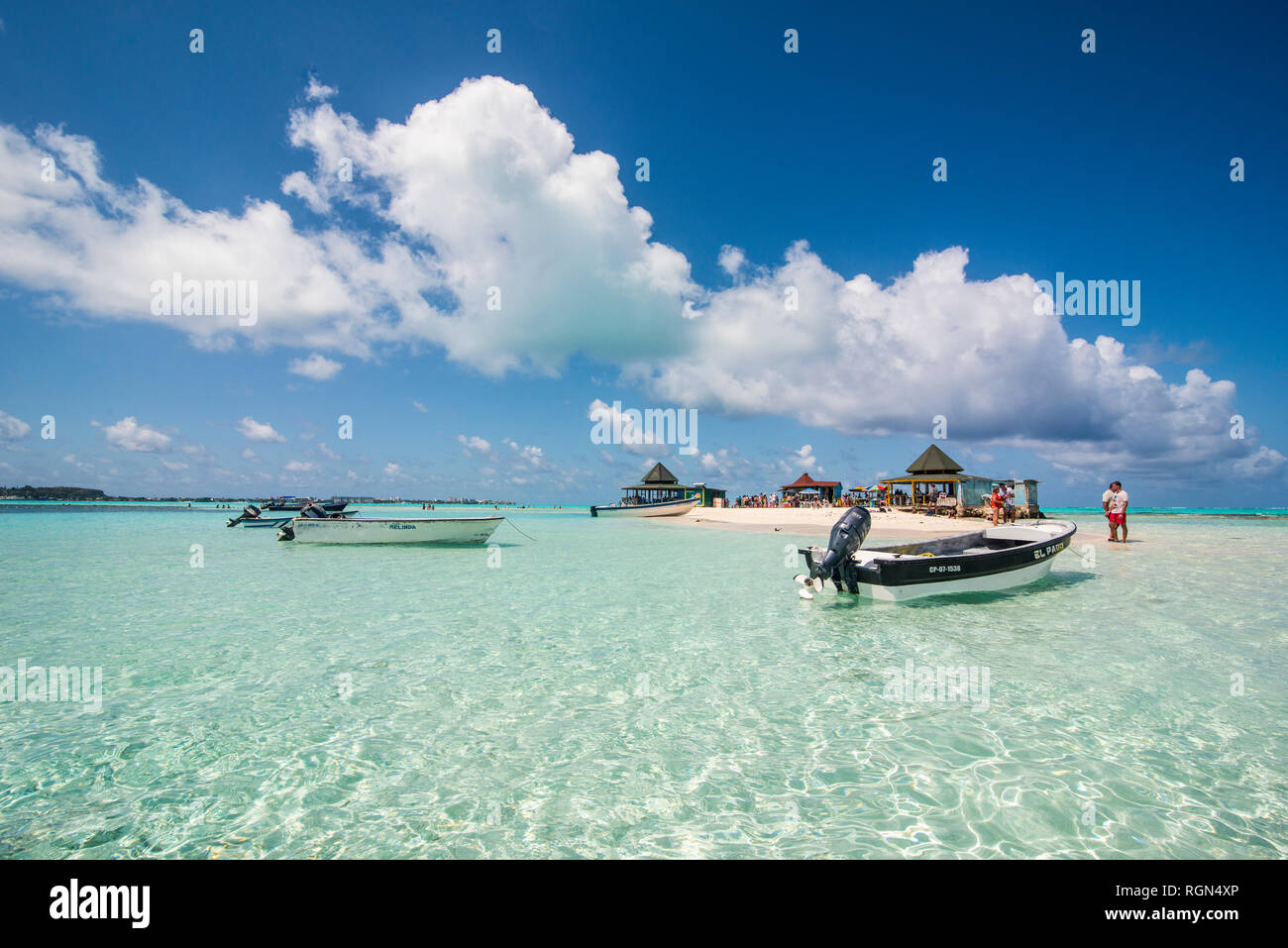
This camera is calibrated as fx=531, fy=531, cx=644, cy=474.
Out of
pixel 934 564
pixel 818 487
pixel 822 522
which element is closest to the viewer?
pixel 934 564

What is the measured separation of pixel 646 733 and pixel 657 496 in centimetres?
6033

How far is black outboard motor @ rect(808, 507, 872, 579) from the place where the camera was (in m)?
10.7

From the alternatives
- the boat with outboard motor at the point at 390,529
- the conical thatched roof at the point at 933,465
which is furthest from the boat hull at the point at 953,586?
the conical thatched roof at the point at 933,465

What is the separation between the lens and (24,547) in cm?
2347

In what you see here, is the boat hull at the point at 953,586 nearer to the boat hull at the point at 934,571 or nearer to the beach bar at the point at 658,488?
the boat hull at the point at 934,571

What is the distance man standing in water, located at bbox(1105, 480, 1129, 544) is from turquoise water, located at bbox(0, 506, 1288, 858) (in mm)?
13113

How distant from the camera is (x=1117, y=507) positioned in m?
22.8

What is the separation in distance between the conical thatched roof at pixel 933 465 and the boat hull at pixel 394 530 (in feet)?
113

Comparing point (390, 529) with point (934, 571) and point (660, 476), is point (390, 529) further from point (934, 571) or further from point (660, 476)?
point (660, 476)

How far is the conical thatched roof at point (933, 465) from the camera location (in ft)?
137

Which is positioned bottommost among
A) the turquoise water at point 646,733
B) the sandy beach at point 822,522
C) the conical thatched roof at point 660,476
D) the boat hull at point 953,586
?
the sandy beach at point 822,522

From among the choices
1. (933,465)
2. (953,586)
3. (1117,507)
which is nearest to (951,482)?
(933,465)
